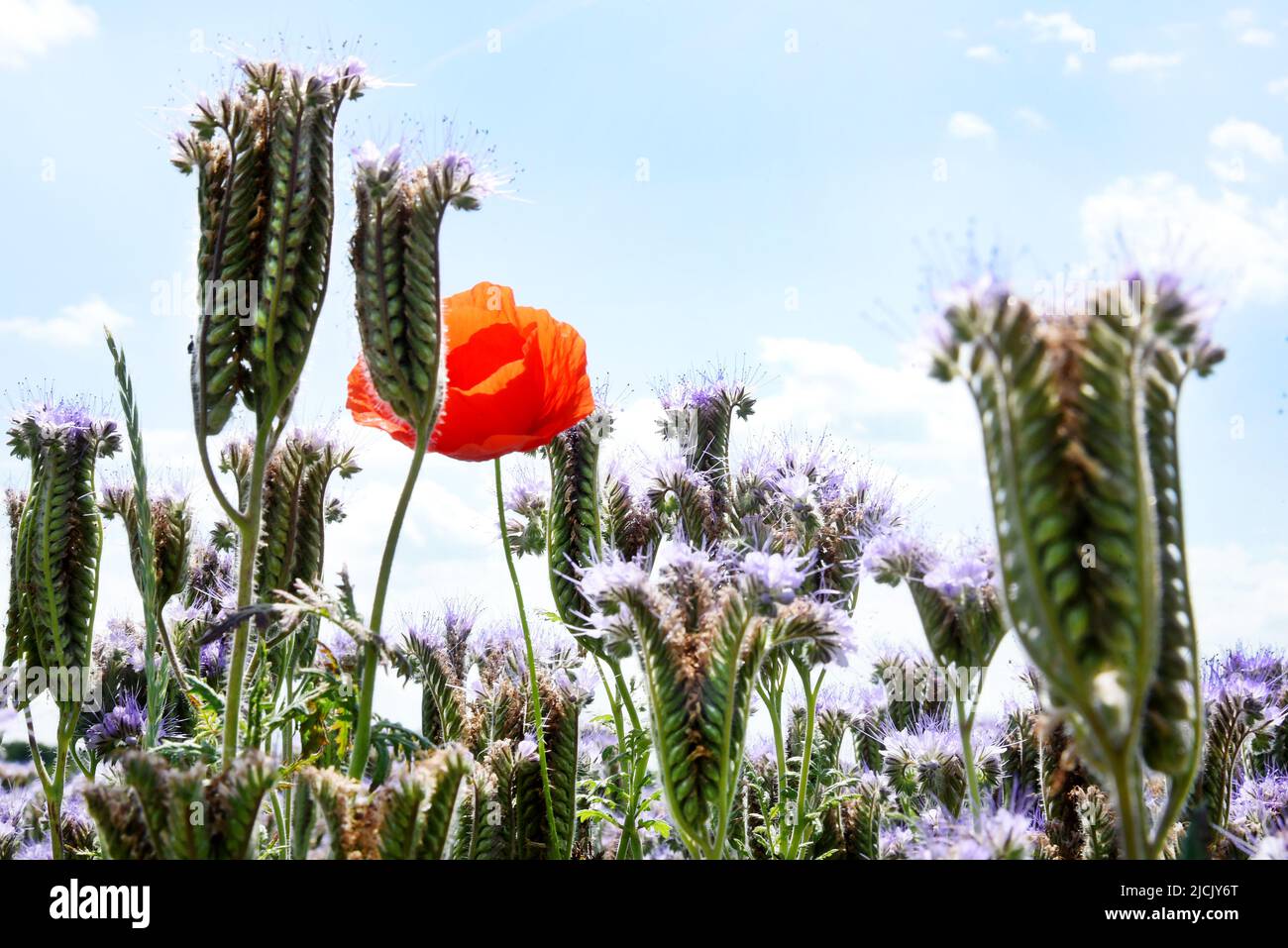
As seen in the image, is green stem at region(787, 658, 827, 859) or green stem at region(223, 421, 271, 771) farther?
green stem at region(787, 658, 827, 859)

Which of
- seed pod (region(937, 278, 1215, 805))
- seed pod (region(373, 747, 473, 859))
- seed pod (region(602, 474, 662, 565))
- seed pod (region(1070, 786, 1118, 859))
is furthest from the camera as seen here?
seed pod (region(602, 474, 662, 565))

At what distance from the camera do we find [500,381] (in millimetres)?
3826

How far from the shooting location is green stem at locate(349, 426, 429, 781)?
2.70 meters

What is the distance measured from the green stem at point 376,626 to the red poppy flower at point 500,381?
753 mm

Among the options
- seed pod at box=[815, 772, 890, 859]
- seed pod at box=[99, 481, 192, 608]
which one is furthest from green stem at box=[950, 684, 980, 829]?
seed pod at box=[99, 481, 192, 608]

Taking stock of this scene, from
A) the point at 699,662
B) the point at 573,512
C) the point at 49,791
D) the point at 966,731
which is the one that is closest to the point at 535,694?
the point at 573,512

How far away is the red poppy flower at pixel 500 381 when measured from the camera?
381cm

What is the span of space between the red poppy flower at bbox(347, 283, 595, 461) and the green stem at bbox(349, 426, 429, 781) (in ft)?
2.47

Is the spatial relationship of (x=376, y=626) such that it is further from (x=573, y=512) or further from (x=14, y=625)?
(x=14, y=625)

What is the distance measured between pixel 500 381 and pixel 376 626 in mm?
1239

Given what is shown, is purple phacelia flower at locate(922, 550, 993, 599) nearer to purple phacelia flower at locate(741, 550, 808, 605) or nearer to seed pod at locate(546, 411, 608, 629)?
purple phacelia flower at locate(741, 550, 808, 605)
